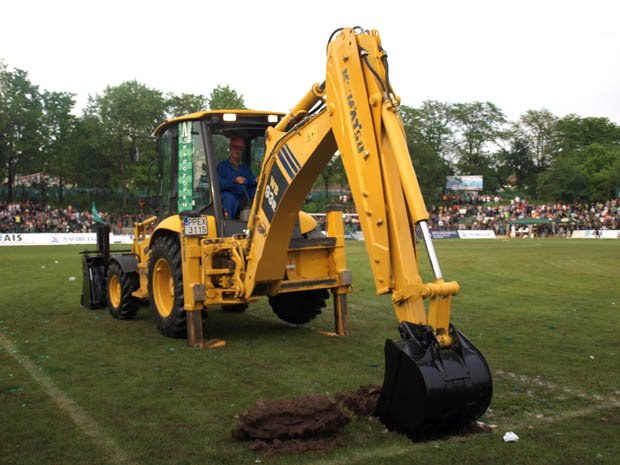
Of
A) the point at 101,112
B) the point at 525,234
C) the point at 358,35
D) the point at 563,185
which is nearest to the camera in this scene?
the point at 358,35

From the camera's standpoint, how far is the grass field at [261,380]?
4.81 m

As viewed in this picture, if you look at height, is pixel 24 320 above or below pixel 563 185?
below

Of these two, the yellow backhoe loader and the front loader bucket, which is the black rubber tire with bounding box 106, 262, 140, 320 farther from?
the front loader bucket

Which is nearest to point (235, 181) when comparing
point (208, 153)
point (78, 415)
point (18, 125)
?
point (208, 153)

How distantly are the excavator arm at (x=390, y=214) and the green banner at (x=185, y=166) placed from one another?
2.32m

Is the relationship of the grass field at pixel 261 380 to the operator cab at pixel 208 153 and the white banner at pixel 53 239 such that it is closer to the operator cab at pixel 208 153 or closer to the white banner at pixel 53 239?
A: the operator cab at pixel 208 153

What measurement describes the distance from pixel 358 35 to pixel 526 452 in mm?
3803

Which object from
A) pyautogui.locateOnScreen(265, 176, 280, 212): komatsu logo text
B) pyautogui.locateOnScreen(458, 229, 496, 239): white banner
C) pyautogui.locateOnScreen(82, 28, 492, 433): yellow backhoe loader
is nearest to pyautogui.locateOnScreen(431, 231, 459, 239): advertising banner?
Answer: pyautogui.locateOnScreen(458, 229, 496, 239): white banner

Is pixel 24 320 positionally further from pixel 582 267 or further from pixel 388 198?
pixel 582 267

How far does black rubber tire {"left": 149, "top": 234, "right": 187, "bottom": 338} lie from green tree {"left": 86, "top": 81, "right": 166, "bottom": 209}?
5539 centimetres

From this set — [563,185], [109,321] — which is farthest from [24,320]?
[563,185]

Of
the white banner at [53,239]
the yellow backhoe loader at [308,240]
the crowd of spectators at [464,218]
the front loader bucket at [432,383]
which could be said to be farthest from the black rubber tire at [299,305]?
the crowd of spectators at [464,218]

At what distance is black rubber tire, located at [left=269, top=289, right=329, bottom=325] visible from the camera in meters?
10.2

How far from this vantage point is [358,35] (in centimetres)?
609
